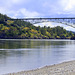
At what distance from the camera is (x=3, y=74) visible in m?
22.7

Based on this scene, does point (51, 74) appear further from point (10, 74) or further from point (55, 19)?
point (55, 19)

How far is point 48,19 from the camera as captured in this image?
15688 centimetres

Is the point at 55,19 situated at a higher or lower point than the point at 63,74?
higher

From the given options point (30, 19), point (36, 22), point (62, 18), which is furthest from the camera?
point (30, 19)

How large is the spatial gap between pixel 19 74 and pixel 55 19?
133535 millimetres

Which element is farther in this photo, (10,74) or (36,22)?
(36,22)

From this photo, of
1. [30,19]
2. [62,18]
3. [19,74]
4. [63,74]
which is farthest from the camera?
[30,19]

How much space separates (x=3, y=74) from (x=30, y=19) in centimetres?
15382

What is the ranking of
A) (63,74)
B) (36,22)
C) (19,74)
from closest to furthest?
(63,74) → (19,74) → (36,22)

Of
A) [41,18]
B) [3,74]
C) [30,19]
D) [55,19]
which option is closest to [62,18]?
[55,19]

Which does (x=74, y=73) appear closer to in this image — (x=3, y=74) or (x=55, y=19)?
(x=3, y=74)

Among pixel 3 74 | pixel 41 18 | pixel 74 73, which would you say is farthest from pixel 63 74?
pixel 41 18

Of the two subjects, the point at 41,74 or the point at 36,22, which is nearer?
the point at 41,74

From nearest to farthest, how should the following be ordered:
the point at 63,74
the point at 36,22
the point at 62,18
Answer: the point at 63,74 → the point at 62,18 → the point at 36,22
